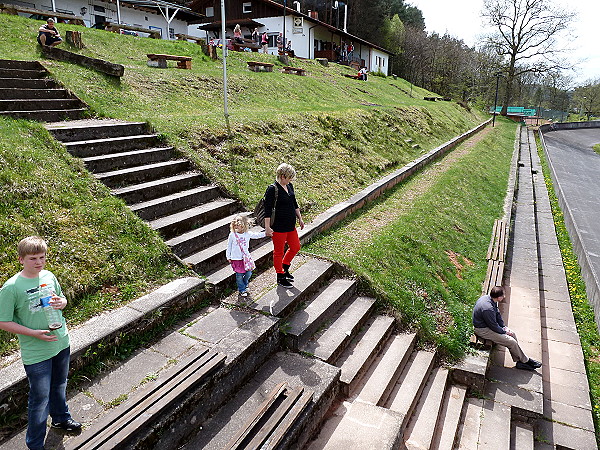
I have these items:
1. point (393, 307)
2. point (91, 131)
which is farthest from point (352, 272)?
point (91, 131)

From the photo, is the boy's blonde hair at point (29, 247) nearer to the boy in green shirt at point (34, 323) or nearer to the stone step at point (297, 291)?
the boy in green shirt at point (34, 323)

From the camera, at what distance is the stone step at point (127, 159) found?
676 centimetres

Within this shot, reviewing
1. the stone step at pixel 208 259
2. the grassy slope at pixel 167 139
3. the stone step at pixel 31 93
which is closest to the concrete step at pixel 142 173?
the grassy slope at pixel 167 139

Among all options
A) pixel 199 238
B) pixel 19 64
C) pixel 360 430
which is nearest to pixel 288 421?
pixel 360 430

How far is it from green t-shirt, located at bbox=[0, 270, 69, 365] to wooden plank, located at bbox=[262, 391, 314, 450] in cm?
186

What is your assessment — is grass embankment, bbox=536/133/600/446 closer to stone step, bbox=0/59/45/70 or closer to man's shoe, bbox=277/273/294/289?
man's shoe, bbox=277/273/294/289

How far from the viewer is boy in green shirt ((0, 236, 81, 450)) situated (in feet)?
9.26

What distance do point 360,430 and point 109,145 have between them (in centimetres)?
619

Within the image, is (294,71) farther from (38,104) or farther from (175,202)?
(175,202)

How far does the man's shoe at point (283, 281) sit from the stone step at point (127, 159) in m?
3.51

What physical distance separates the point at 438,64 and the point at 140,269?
59030mm

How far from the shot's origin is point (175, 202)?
6727 millimetres

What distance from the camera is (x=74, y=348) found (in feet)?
12.3

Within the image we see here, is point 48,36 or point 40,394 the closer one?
point 40,394
